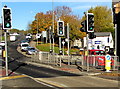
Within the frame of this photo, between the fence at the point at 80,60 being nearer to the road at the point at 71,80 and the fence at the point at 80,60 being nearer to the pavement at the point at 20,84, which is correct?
the road at the point at 71,80

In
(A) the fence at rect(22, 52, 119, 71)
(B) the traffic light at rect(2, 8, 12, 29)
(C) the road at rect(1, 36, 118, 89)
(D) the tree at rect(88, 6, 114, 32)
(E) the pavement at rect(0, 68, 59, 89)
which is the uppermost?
(D) the tree at rect(88, 6, 114, 32)

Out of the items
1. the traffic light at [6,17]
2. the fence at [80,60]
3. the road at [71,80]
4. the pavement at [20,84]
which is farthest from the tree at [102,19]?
the pavement at [20,84]

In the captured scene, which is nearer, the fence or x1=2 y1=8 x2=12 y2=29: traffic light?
x1=2 y1=8 x2=12 y2=29: traffic light

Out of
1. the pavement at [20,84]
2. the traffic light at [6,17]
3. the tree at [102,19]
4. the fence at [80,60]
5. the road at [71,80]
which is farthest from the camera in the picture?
the tree at [102,19]

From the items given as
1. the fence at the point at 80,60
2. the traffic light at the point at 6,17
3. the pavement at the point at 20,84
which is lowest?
the pavement at the point at 20,84

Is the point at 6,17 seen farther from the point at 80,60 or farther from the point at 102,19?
the point at 102,19

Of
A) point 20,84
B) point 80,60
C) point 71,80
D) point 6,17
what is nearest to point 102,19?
point 80,60

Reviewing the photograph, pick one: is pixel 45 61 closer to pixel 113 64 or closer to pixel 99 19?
pixel 113 64

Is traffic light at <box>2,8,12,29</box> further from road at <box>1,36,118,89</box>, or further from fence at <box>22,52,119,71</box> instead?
fence at <box>22,52,119,71</box>

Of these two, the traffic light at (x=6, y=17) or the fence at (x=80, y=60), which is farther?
the fence at (x=80, y=60)

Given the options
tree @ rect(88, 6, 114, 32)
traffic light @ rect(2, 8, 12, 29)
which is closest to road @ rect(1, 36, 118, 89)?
traffic light @ rect(2, 8, 12, 29)

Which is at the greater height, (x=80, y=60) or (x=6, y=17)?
(x=6, y=17)

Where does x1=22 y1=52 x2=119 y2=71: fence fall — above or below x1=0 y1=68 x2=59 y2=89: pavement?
above

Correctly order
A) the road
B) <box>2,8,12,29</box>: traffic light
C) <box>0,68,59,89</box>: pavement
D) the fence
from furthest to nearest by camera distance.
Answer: the fence
<box>2,8,12,29</box>: traffic light
the road
<box>0,68,59,89</box>: pavement
